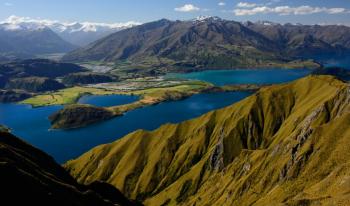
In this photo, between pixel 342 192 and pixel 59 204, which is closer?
pixel 59 204

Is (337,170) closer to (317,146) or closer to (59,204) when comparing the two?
(317,146)

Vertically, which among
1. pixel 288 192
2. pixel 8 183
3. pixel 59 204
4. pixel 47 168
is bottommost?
pixel 288 192

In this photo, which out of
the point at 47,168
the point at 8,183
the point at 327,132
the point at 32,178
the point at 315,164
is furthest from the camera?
the point at 327,132

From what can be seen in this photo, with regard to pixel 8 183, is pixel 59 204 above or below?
below

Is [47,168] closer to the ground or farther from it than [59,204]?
closer to the ground

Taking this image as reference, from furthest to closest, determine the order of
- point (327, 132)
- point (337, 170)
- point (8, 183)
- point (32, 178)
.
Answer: point (327, 132) → point (337, 170) → point (32, 178) → point (8, 183)

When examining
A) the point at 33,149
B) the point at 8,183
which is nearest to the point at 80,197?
the point at 8,183

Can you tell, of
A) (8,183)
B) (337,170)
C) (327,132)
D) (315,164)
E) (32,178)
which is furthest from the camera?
(327,132)

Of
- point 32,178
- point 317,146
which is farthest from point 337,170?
point 32,178

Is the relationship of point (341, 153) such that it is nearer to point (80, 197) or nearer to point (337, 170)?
point (337, 170)
